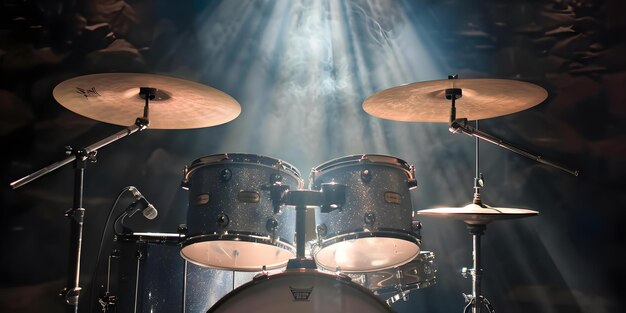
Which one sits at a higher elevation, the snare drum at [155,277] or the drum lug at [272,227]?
the drum lug at [272,227]

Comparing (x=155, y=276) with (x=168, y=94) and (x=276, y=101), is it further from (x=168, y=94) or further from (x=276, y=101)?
(x=276, y=101)

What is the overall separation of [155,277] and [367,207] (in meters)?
1.25

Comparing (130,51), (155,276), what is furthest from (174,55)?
(155,276)

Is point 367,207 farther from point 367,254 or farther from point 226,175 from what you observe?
point 226,175

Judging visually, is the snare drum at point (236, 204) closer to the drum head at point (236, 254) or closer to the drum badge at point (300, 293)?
the drum head at point (236, 254)

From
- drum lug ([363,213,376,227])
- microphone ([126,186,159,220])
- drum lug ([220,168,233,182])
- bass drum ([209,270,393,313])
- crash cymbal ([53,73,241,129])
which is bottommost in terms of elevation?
bass drum ([209,270,393,313])

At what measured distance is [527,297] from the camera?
12.2ft

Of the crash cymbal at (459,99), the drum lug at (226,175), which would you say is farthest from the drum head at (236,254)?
the crash cymbal at (459,99)

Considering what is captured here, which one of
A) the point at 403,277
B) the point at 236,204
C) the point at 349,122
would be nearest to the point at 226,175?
the point at 236,204

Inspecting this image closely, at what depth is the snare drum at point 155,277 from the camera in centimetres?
290

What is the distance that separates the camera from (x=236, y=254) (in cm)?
286

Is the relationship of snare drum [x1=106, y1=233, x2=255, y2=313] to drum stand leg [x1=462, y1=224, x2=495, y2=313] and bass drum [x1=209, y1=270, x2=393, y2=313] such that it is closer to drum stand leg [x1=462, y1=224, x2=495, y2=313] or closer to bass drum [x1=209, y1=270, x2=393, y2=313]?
Answer: bass drum [x1=209, y1=270, x2=393, y2=313]

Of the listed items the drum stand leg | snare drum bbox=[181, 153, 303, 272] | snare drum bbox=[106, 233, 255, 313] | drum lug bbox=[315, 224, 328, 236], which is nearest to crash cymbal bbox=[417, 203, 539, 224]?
the drum stand leg

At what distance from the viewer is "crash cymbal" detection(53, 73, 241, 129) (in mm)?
2701
